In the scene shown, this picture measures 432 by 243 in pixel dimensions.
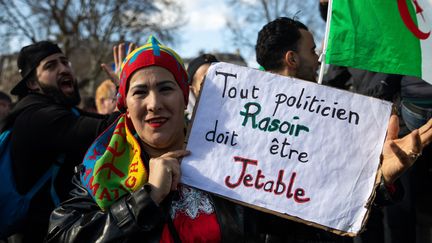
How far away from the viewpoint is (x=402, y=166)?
2043mm

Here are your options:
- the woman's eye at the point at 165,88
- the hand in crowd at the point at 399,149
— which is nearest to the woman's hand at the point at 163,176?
the woman's eye at the point at 165,88

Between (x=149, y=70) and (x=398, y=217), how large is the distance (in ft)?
8.22

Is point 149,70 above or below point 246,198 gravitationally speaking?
above

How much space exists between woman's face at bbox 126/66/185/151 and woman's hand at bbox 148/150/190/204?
133 mm

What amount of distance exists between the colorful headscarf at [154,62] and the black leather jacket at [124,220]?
513 millimetres

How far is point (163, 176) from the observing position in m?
1.99

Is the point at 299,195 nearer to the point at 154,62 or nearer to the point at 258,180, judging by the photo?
the point at 258,180

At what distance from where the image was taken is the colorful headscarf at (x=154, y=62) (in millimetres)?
2203

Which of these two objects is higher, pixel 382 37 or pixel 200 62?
pixel 382 37

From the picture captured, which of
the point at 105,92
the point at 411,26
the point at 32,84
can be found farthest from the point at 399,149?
the point at 105,92

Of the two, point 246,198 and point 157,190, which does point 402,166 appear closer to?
point 246,198

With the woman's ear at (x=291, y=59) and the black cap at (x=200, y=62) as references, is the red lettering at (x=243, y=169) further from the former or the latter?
the black cap at (x=200, y=62)

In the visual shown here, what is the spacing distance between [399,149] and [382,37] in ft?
2.22

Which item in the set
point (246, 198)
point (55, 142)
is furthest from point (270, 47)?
point (55, 142)
